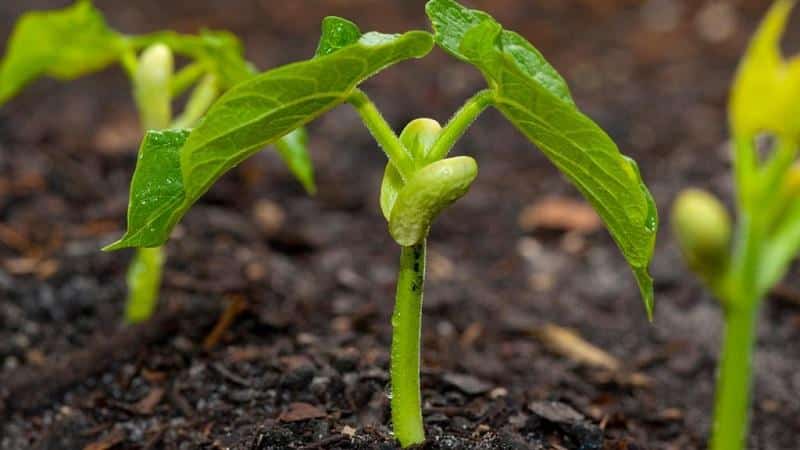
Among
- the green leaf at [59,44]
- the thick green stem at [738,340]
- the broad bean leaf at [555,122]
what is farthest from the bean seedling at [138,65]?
the thick green stem at [738,340]

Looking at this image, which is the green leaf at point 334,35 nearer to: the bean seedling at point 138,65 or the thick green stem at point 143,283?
the bean seedling at point 138,65

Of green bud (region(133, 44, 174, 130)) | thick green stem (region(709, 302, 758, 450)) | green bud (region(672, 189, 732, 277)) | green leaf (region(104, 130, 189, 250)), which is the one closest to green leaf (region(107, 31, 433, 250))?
Result: green leaf (region(104, 130, 189, 250))

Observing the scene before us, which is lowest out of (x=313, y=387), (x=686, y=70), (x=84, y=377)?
(x=84, y=377)

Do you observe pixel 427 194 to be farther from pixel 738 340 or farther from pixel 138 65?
pixel 138 65

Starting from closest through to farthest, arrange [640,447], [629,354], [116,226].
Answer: [640,447] < [629,354] < [116,226]

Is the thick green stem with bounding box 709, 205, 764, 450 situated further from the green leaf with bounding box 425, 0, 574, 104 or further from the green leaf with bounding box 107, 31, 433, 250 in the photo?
the green leaf with bounding box 107, 31, 433, 250

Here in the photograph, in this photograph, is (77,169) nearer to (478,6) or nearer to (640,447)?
(640,447)

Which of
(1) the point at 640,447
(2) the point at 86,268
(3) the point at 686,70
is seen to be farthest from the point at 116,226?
(3) the point at 686,70
